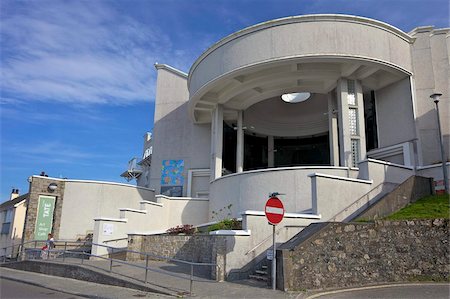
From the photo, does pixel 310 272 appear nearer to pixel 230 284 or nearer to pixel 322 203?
pixel 230 284

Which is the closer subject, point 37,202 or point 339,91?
point 339,91

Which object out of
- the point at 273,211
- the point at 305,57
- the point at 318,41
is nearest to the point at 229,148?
the point at 305,57

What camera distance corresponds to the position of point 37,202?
1980cm

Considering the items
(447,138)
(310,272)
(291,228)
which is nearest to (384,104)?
(447,138)

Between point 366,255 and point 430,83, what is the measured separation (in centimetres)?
1229

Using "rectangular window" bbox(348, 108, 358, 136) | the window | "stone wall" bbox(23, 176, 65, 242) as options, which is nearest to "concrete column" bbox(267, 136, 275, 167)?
"rectangular window" bbox(348, 108, 358, 136)

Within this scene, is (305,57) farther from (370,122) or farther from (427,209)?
(427,209)

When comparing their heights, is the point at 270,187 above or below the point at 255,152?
below

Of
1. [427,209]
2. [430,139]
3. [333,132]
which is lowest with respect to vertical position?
[427,209]

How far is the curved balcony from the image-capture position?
17125mm

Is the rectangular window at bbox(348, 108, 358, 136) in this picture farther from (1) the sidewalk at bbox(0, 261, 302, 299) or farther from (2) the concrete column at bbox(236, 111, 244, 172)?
(1) the sidewalk at bbox(0, 261, 302, 299)

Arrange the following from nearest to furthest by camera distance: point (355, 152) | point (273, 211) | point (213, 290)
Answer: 1. point (213, 290)
2. point (273, 211)
3. point (355, 152)

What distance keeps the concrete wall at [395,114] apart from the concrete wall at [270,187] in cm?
416

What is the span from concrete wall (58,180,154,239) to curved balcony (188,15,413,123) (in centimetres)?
746
